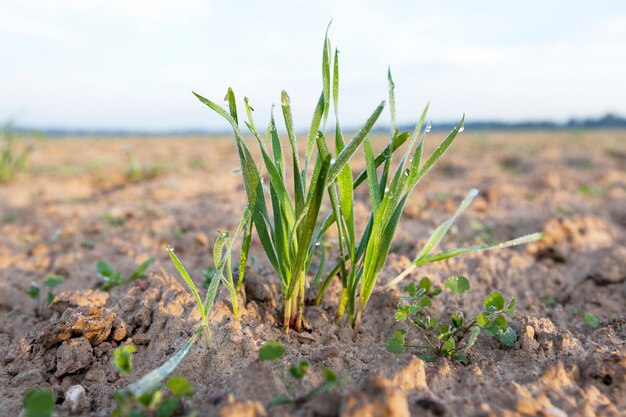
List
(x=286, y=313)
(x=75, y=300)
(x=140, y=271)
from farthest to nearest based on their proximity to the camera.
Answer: (x=140, y=271)
(x=75, y=300)
(x=286, y=313)

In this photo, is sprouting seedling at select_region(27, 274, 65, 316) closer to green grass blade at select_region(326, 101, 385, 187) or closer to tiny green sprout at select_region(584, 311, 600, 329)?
green grass blade at select_region(326, 101, 385, 187)

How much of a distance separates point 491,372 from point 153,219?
2.32 m

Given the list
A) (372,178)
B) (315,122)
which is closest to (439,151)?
(372,178)

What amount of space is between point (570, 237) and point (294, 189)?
1.93 meters

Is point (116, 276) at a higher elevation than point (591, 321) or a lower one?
higher

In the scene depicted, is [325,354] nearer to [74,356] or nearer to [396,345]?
[396,345]

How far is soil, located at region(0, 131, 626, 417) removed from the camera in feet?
3.74

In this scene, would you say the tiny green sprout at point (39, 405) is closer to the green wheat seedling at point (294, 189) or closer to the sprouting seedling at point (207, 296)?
the sprouting seedling at point (207, 296)

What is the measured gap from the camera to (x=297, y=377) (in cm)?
114

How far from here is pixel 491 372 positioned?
130 centimetres

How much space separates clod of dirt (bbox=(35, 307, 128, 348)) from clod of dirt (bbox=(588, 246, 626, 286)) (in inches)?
76.3

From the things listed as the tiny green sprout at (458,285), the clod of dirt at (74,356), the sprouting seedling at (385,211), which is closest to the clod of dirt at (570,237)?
the tiny green sprout at (458,285)

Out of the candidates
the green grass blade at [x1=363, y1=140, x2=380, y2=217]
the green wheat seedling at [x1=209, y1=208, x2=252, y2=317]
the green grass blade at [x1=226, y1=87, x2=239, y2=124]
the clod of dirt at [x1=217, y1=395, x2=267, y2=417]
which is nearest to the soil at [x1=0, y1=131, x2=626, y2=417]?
the clod of dirt at [x1=217, y1=395, x2=267, y2=417]

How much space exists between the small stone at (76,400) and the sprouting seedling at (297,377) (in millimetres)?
478
